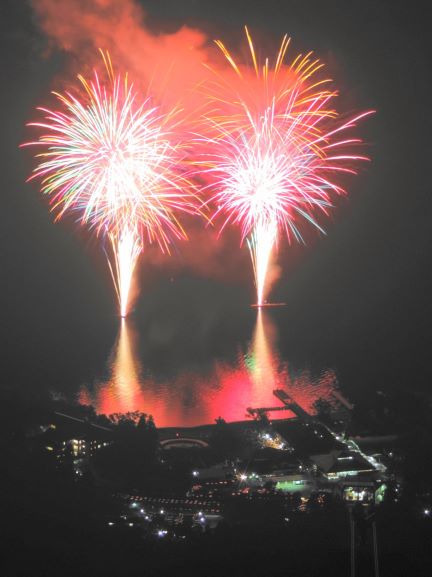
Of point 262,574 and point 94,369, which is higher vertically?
point 94,369

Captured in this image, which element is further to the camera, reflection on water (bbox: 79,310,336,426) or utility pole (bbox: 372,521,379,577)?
reflection on water (bbox: 79,310,336,426)

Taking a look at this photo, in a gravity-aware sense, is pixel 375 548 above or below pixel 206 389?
below

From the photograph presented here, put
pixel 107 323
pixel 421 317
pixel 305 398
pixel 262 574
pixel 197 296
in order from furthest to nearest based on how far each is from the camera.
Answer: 1. pixel 197 296
2. pixel 107 323
3. pixel 421 317
4. pixel 305 398
5. pixel 262 574

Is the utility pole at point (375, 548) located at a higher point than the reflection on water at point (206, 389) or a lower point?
lower

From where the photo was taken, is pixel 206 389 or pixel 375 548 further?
pixel 206 389

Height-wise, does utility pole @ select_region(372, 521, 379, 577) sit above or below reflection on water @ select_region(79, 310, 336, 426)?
below

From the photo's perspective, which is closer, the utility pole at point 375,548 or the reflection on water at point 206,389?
the utility pole at point 375,548

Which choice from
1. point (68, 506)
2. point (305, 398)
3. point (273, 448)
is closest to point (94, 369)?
point (305, 398)

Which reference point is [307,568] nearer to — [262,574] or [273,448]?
[262,574]
